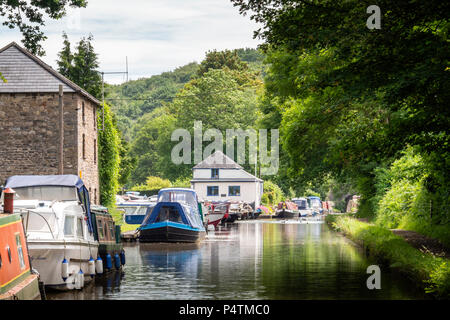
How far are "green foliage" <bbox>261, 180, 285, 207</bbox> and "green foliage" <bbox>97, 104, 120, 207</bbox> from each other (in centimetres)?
4135

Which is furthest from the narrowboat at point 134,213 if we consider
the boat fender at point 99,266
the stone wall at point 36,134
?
the boat fender at point 99,266

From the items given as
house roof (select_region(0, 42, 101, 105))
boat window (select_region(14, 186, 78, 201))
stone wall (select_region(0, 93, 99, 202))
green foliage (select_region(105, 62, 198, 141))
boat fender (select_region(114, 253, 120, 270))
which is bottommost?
boat fender (select_region(114, 253, 120, 270))

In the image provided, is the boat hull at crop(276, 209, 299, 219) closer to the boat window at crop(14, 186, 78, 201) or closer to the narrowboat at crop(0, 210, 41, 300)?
the boat window at crop(14, 186, 78, 201)

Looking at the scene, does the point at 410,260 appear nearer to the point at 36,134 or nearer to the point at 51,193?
the point at 51,193

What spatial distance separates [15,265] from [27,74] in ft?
110

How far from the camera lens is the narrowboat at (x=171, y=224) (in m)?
38.1

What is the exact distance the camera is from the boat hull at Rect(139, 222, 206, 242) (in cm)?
3803

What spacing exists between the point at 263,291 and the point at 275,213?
215 feet

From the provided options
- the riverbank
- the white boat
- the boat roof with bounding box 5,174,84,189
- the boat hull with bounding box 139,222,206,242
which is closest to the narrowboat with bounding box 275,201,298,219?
the boat hull with bounding box 139,222,206,242

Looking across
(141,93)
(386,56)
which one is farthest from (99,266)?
(141,93)

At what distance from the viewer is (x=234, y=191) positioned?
93.6 metres

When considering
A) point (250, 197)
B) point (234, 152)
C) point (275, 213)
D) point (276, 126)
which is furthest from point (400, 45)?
point (234, 152)

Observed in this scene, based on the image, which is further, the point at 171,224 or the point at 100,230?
the point at 171,224

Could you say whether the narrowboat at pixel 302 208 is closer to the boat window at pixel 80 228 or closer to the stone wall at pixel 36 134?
the stone wall at pixel 36 134
